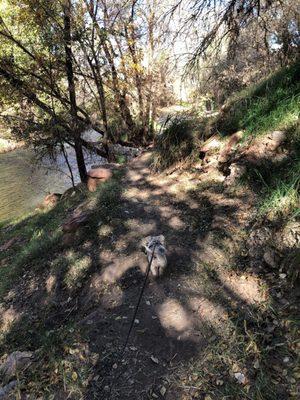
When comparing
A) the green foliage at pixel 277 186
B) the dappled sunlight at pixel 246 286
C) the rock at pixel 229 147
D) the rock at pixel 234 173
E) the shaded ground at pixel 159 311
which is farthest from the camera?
the rock at pixel 229 147

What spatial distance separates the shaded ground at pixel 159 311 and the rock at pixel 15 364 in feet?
0.36

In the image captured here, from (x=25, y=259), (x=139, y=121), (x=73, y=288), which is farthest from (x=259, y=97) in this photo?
(x=139, y=121)

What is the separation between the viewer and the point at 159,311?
282 cm

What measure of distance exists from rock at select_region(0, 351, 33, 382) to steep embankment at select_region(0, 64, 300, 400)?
60mm

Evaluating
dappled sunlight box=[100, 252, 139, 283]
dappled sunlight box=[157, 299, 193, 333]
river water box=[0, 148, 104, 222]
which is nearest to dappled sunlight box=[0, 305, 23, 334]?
dappled sunlight box=[100, 252, 139, 283]

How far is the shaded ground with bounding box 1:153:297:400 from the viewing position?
88.4 inches

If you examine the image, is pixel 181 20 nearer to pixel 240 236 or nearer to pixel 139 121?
pixel 240 236

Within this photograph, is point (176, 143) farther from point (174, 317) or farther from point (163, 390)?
point (163, 390)

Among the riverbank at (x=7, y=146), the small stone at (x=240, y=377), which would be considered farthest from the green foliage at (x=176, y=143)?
the riverbank at (x=7, y=146)

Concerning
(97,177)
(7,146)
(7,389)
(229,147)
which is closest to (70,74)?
(97,177)

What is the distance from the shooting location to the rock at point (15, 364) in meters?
2.60

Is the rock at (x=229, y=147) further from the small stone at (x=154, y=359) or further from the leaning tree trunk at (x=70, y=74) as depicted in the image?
the leaning tree trunk at (x=70, y=74)

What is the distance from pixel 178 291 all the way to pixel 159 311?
278 millimetres

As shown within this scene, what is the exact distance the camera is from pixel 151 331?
8.70ft
